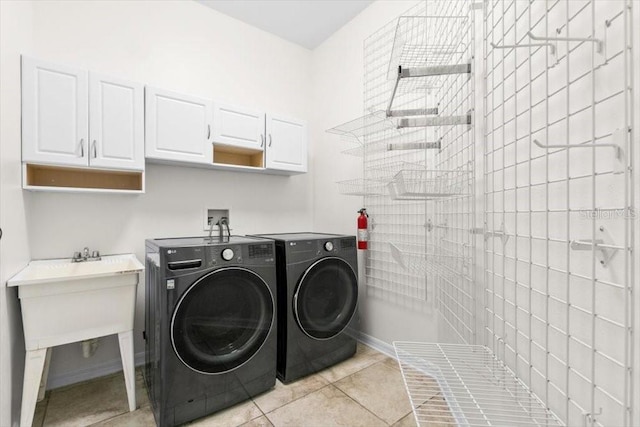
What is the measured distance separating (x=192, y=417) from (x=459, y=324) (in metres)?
1.53

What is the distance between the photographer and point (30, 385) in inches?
55.6

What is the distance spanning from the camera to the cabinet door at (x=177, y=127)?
1.92 metres

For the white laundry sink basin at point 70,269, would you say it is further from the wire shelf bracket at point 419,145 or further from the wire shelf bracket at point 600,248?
the wire shelf bracket at point 600,248

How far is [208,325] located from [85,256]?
1041 mm

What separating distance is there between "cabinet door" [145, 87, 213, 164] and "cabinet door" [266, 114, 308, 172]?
50 cm

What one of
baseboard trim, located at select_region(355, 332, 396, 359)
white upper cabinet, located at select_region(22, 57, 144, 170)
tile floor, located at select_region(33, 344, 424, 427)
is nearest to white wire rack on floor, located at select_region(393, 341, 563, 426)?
tile floor, located at select_region(33, 344, 424, 427)

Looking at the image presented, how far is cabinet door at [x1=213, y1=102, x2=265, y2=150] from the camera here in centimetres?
219

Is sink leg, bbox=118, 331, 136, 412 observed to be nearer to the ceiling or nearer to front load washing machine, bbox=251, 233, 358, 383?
front load washing machine, bbox=251, 233, 358, 383

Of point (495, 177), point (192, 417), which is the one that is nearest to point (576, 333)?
point (495, 177)

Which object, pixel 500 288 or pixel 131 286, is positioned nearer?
pixel 500 288

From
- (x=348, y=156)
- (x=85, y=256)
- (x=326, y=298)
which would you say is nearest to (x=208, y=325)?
(x=326, y=298)

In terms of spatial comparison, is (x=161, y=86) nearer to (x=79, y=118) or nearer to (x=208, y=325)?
(x=79, y=118)

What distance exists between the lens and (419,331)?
210 cm

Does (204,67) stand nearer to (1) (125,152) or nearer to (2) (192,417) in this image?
(1) (125,152)
